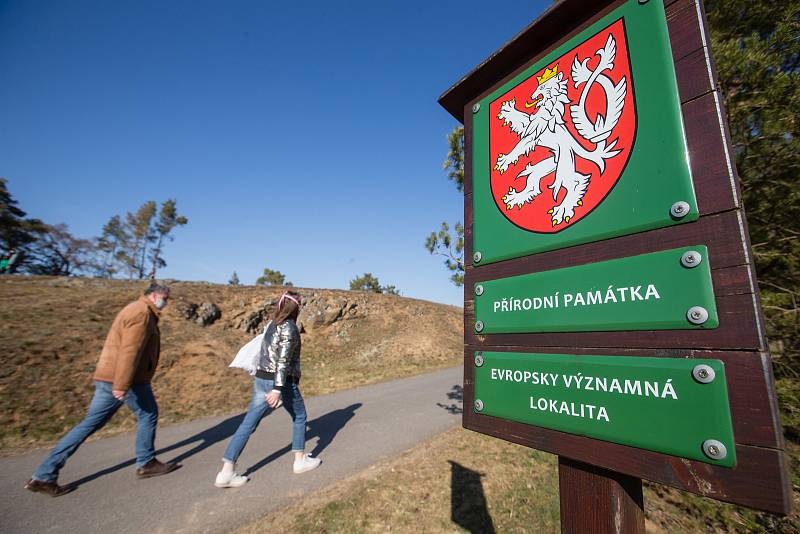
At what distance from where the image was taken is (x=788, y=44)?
2.59 metres

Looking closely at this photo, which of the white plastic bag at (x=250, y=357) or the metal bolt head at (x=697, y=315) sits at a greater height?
the metal bolt head at (x=697, y=315)

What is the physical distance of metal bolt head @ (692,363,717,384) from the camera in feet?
3.10

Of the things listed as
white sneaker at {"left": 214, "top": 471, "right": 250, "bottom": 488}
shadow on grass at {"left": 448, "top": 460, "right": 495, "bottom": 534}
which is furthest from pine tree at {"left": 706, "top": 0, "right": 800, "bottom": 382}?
white sneaker at {"left": 214, "top": 471, "right": 250, "bottom": 488}

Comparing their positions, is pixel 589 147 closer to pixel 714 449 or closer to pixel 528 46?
pixel 528 46

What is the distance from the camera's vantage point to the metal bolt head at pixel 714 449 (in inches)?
35.3

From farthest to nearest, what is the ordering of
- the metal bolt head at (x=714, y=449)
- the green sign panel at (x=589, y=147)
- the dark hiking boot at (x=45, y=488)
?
the dark hiking boot at (x=45, y=488) < the green sign panel at (x=589, y=147) < the metal bolt head at (x=714, y=449)

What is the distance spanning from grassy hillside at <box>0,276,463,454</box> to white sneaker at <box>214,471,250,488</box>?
143 inches

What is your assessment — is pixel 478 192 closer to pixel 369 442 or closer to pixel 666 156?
pixel 666 156

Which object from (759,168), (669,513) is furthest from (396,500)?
(759,168)

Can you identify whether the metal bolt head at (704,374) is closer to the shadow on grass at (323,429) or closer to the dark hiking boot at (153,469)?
the shadow on grass at (323,429)

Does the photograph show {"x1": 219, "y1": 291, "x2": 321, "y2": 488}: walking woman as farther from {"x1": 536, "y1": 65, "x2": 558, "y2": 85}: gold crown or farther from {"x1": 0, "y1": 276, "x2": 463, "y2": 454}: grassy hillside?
{"x1": 0, "y1": 276, "x2": 463, "y2": 454}: grassy hillside

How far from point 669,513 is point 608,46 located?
4015 mm

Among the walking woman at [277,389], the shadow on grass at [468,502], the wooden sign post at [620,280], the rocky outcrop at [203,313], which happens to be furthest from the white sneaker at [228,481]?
the rocky outcrop at [203,313]

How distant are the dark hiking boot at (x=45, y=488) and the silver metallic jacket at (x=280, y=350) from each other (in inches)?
87.5
